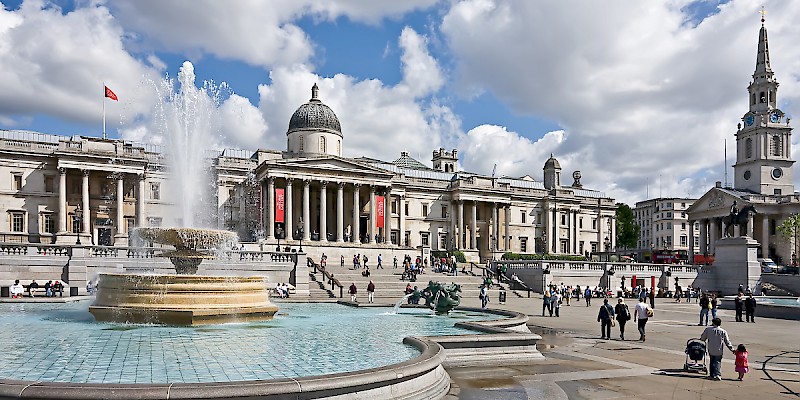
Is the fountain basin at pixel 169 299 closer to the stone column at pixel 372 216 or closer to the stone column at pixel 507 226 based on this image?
the stone column at pixel 372 216

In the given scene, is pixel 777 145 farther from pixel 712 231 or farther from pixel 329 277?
pixel 329 277

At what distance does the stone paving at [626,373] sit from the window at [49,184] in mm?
56869

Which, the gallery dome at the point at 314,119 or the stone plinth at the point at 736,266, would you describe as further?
the gallery dome at the point at 314,119

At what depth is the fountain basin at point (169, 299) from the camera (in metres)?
17.2

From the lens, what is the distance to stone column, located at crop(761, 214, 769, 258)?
314ft

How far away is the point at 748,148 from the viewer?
110625 millimetres

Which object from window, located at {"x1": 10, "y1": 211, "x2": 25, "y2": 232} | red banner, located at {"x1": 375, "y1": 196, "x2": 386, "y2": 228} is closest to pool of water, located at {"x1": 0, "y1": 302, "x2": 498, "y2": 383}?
window, located at {"x1": 10, "y1": 211, "x2": 25, "y2": 232}

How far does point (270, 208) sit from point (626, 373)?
182 ft

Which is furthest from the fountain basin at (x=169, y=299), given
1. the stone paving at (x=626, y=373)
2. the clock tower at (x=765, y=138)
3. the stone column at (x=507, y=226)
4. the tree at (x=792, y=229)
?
the clock tower at (x=765, y=138)

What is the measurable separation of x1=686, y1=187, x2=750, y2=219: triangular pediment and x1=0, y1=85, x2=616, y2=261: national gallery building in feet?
65.0

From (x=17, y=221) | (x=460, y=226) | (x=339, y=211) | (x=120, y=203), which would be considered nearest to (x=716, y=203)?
(x=460, y=226)

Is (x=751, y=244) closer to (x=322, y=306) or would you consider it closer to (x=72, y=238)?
(x=322, y=306)

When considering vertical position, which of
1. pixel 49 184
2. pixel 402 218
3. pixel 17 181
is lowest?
pixel 402 218

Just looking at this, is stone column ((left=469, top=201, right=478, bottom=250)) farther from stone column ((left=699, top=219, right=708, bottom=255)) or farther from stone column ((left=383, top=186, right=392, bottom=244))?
stone column ((left=699, top=219, right=708, bottom=255))
